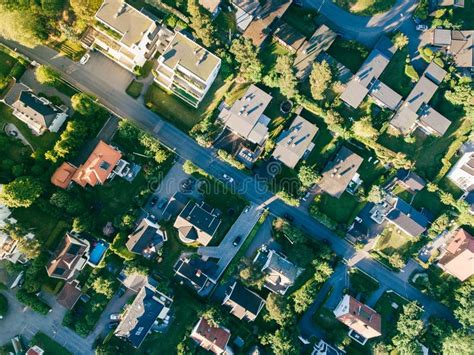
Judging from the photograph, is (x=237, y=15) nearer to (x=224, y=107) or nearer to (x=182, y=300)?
(x=224, y=107)

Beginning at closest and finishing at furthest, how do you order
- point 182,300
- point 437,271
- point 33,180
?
point 33,180 < point 182,300 < point 437,271

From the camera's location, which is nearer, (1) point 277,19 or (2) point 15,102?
(2) point 15,102

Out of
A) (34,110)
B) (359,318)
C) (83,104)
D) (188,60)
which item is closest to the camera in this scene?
(34,110)

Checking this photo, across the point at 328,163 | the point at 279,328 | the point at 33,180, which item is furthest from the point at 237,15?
the point at 279,328

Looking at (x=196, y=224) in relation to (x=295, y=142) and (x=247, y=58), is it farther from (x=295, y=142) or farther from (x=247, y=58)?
(x=247, y=58)

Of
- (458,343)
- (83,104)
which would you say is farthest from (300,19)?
(458,343)

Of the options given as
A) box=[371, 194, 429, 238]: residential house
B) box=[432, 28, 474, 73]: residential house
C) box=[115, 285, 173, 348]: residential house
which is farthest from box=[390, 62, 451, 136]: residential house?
box=[115, 285, 173, 348]: residential house

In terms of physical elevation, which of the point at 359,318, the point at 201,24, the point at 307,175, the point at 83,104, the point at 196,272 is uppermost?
the point at 201,24
